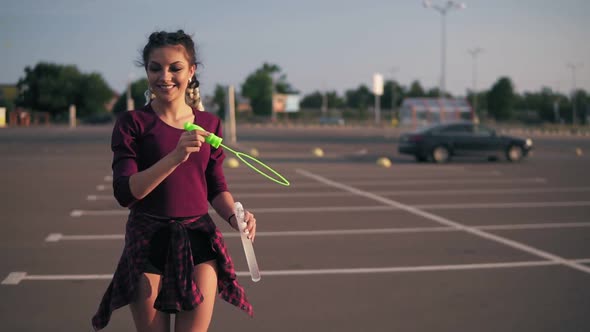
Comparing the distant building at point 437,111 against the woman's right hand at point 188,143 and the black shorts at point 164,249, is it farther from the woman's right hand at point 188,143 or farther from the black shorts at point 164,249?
the woman's right hand at point 188,143

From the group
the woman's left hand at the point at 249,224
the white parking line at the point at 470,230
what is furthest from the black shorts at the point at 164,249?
the white parking line at the point at 470,230

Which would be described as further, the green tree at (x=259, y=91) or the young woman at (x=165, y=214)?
the green tree at (x=259, y=91)

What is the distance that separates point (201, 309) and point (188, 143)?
2.38 ft

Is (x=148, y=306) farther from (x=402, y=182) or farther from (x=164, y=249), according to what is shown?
(x=402, y=182)

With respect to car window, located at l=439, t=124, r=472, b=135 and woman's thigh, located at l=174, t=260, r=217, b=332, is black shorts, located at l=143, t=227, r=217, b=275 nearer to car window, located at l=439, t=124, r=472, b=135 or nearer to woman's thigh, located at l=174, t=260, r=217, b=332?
woman's thigh, located at l=174, t=260, r=217, b=332

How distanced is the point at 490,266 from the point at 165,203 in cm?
496

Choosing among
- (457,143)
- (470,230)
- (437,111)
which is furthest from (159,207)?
(437,111)

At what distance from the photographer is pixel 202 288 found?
296 centimetres

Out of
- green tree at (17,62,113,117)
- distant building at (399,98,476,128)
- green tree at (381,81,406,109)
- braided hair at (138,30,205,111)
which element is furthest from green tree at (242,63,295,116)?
braided hair at (138,30,205,111)

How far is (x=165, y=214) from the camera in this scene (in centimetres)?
291

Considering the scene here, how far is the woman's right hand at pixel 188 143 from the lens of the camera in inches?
104

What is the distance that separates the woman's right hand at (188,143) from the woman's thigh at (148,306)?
1.85 feet

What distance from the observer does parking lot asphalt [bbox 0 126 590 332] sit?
5.38 metres

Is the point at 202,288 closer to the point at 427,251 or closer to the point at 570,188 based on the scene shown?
the point at 427,251
